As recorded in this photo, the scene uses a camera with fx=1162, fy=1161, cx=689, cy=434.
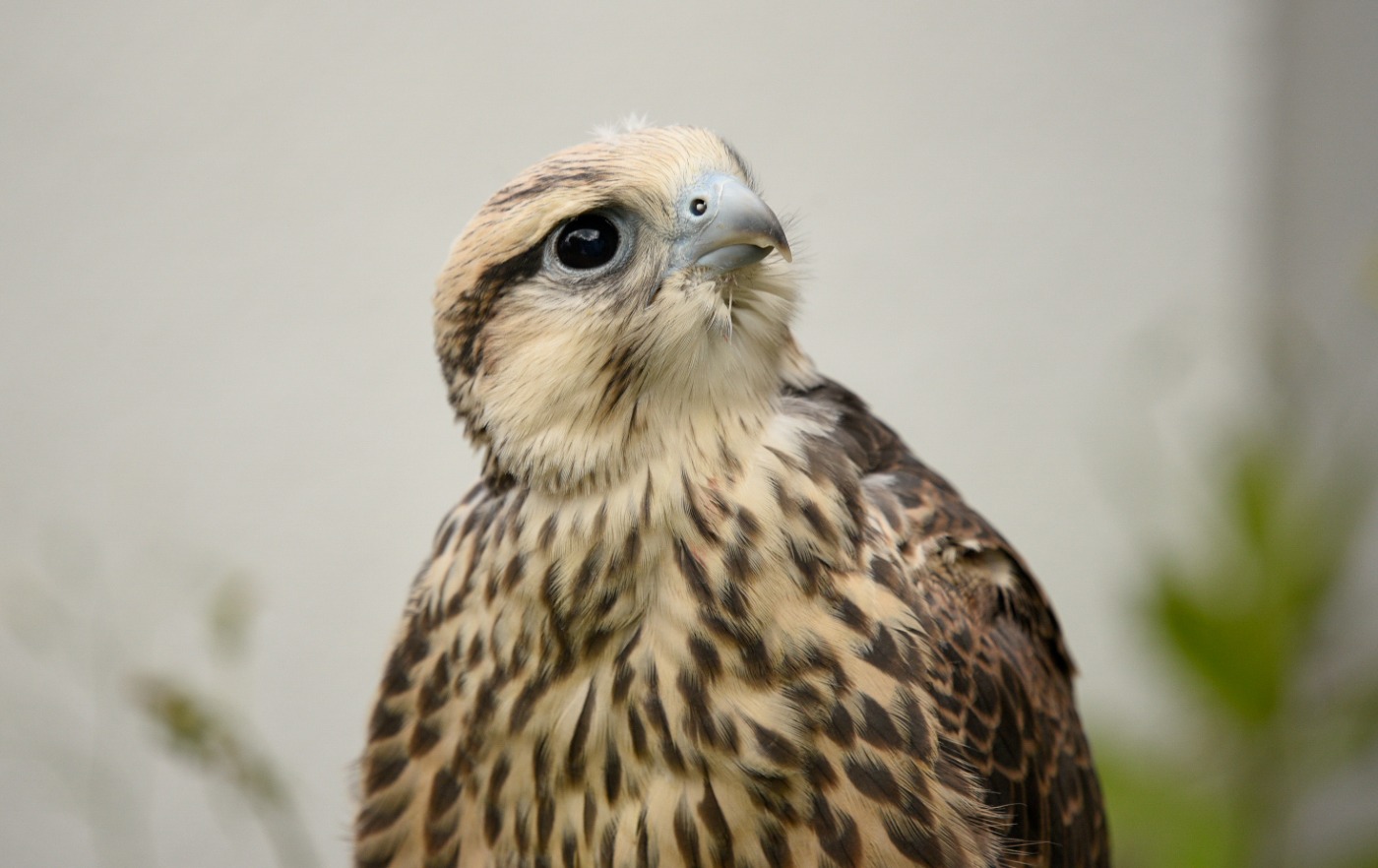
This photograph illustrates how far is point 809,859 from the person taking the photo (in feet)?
3.18

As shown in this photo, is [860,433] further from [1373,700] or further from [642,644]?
[1373,700]

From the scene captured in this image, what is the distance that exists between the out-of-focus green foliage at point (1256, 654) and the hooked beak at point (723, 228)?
4.83 ft

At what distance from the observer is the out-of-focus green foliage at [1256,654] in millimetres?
2152

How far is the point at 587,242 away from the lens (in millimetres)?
1003

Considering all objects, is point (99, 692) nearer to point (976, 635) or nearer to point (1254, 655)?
point (976, 635)

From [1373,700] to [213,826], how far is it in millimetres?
2232

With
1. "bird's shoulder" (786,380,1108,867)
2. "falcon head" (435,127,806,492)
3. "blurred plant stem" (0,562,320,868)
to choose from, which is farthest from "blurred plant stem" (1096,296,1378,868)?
"blurred plant stem" (0,562,320,868)

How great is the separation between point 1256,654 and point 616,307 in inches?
66.5

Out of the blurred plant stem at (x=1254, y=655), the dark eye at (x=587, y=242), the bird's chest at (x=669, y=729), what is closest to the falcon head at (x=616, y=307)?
the dark eye at (x=587, y=242)

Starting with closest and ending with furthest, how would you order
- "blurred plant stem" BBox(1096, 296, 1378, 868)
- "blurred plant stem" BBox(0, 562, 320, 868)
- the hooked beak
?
1. the hooked beak
2. "blurred plant stem" BBox(0, 562, 320, 868)
3. "blurred plant stem" BBox(1096, 296, 1378, 868)

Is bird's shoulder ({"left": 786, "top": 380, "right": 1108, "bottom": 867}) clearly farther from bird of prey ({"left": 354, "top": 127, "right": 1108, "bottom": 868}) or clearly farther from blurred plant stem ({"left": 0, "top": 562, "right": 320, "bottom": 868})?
blurred plant stem ({"left": 0, "top": 562, "right": 320, "bottom": 868})

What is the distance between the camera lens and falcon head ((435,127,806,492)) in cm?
98

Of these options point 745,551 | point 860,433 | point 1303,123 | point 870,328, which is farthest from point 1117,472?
point 745,551

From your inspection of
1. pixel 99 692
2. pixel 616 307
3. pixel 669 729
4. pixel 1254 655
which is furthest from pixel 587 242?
pixel 1254 655
